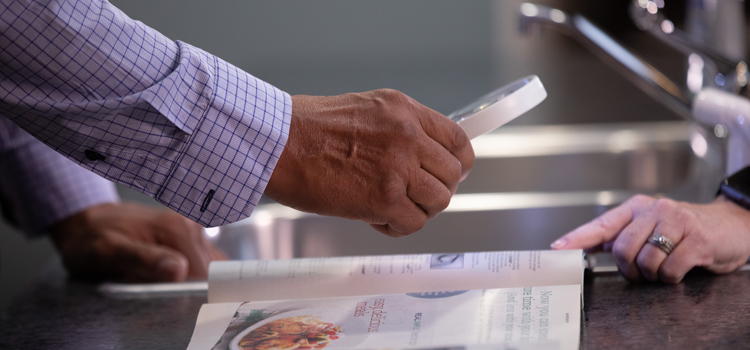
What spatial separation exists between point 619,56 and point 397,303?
734 millimetres

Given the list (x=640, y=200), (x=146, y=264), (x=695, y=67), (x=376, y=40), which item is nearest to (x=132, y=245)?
(x=146, y=264)

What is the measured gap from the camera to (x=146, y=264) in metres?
0.76

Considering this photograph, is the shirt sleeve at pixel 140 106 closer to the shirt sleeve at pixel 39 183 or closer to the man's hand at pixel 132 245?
the man's hand at pixel 132 245

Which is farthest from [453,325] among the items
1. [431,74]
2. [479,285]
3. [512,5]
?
[512,5]

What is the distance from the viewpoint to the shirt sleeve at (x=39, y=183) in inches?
35.9

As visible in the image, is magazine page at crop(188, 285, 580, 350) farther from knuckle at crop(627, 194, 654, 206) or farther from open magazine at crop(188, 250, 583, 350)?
knuckle at crop(627, 194, 654, 206)

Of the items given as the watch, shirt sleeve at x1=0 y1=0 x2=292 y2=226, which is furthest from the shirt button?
the watch

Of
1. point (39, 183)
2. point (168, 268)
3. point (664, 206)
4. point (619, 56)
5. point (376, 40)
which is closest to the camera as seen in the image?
A: point (664, 206)

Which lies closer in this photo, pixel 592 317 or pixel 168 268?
pixel 592 317

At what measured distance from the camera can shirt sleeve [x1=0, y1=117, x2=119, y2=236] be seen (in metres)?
0.91

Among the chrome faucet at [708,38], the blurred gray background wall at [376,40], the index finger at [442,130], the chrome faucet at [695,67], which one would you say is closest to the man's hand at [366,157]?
the index finger at [442,130]

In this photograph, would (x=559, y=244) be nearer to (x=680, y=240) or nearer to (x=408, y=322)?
(x=680, y=240)

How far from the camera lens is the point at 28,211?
93 cm

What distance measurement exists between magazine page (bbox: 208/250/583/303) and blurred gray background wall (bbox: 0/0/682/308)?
187 cm
